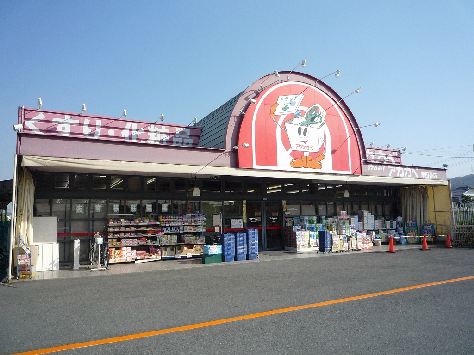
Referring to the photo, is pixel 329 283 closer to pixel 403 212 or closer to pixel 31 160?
pixel 31 160

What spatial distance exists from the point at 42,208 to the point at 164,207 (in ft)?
15.1

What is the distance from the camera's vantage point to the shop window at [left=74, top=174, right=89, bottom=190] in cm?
1416

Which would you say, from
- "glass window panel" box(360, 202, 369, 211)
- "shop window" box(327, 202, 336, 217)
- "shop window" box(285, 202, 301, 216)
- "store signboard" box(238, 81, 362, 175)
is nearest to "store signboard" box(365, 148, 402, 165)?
"glass window panel" box(360, 202, 369, 211)

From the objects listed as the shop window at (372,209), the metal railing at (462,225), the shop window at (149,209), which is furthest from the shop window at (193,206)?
the metal railing at (462,225)

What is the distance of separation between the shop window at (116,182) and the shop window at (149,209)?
1.12 meters

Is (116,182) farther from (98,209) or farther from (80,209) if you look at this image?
(80,209)

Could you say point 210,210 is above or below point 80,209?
below

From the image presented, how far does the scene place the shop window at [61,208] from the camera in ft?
45.1

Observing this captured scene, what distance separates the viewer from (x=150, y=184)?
1538cm

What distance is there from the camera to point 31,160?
11.4m

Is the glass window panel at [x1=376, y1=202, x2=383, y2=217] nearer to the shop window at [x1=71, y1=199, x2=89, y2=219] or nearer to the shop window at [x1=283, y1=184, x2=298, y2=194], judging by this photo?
the shop window at [x1=283, y1=184, x2=298, y2=194]

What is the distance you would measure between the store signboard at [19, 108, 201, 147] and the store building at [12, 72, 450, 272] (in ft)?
0.15

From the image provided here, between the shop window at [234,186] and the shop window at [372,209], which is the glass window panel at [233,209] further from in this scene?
the shop window at [372,209]

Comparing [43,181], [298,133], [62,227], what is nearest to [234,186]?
[298,133]
